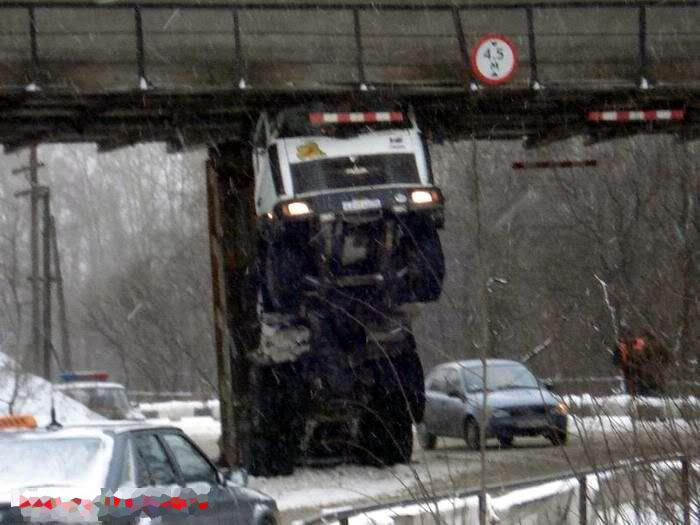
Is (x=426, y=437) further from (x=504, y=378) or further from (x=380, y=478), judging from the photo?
(x=380, y=478)

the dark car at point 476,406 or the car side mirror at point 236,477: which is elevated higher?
the car side mirror at point 236,477

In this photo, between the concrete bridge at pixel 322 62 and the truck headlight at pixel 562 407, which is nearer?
the truck headlight at pixel 562 407

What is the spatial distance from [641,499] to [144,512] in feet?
10.1

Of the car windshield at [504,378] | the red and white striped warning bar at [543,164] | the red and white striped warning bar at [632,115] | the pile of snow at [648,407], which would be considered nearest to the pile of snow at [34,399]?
the car windshield at [504,378]

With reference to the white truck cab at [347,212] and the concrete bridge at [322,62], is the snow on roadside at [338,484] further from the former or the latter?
the concrete bridge at [322,62]

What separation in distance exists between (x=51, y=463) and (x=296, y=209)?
882cm

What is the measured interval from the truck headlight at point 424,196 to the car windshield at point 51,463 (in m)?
8.96

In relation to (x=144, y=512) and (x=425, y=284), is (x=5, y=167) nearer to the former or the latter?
(x=425, y=284)

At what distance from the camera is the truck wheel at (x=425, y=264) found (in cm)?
1802

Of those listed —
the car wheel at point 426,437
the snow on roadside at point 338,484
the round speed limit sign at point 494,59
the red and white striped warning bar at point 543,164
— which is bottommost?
the car wheel at point 426,437

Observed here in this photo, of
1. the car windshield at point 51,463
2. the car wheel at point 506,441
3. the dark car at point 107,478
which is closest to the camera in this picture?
the dark car at point 107,478

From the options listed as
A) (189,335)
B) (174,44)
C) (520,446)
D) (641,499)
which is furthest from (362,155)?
(189,335)

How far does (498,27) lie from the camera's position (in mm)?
20969

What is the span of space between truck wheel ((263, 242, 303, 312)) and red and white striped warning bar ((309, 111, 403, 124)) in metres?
1.56
